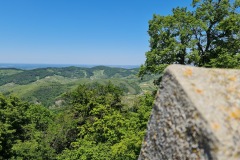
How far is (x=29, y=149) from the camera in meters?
36.9

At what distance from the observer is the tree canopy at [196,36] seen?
2253 cm

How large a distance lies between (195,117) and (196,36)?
2069 cm

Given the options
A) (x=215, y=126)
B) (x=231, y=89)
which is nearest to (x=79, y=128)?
(x=231, y=89)

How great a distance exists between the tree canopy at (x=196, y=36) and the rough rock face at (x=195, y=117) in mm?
17231

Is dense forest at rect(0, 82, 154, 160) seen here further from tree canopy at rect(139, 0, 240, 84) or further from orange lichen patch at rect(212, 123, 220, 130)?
orange lichen patch at rect(212, 123, 220, 130)

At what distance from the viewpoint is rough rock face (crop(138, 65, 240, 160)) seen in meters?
4.17

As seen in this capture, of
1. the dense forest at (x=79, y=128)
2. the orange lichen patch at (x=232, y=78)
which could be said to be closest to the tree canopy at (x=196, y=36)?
the dense forest at (x=79, y=128)

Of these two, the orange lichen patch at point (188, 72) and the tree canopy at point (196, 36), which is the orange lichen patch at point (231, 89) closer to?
the orange lichen patch at point (188, 72)

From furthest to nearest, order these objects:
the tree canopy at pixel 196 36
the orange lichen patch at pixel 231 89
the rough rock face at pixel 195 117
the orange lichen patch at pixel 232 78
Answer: the tree canopy at pixel 196 36
the orange lichen patch at pixel 232 78
the orange lichen patch at pixel 231 89
the rough rock face at pixel 195 117

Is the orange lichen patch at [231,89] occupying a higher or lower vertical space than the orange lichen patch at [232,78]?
lower

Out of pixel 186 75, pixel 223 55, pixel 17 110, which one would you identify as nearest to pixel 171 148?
pixel 186 75

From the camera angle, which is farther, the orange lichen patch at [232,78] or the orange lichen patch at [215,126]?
the orange lichen patch at [232,78]

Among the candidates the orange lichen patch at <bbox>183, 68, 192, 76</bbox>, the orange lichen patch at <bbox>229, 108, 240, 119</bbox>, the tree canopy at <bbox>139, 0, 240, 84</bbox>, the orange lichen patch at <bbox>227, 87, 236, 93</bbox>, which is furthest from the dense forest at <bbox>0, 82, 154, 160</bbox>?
the orange lichen patch at <bbox>229, 108, 240, 119</bbox>

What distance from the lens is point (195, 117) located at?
14.8 feet
